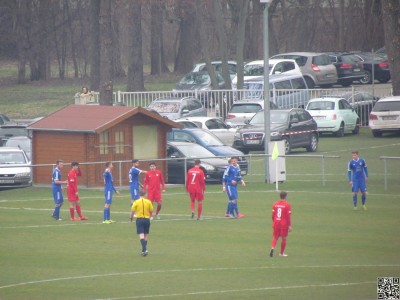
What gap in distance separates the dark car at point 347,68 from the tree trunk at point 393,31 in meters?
12.1

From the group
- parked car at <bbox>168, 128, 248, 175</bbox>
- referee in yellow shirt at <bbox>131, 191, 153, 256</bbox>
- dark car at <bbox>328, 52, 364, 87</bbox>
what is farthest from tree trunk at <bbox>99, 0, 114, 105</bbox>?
referee in yellow shirt at <bbox>131, 191, 153, 256</bbox>

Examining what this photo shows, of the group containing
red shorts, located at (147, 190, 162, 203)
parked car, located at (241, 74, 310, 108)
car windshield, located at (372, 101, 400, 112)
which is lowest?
red shorts, located at (147, 190, 162, 203)

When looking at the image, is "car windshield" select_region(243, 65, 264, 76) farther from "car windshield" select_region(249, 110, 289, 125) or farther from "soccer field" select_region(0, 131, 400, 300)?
"soccer field" select_region(0, 131, 400, 300)

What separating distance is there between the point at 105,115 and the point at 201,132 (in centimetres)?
468

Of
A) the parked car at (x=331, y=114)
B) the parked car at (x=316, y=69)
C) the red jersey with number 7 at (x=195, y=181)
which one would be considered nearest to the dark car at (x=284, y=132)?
the parked car at (x=331, y=114)

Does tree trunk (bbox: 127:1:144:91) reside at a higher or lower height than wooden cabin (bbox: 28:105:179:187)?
higher

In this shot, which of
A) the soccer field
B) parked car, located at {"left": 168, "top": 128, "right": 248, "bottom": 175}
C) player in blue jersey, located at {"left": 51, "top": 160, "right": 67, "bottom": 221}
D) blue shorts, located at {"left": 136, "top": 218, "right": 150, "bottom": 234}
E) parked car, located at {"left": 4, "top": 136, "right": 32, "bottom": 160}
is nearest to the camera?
the soccer field

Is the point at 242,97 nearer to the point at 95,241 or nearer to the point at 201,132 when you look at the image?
the point at 201,132

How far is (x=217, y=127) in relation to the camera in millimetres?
46875

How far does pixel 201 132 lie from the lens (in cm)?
4144

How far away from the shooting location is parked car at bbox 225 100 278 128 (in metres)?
49.5

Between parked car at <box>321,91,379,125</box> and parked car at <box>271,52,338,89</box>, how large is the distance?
240 inches

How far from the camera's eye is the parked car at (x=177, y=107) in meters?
49.9

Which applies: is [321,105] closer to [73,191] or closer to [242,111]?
[242,111]
